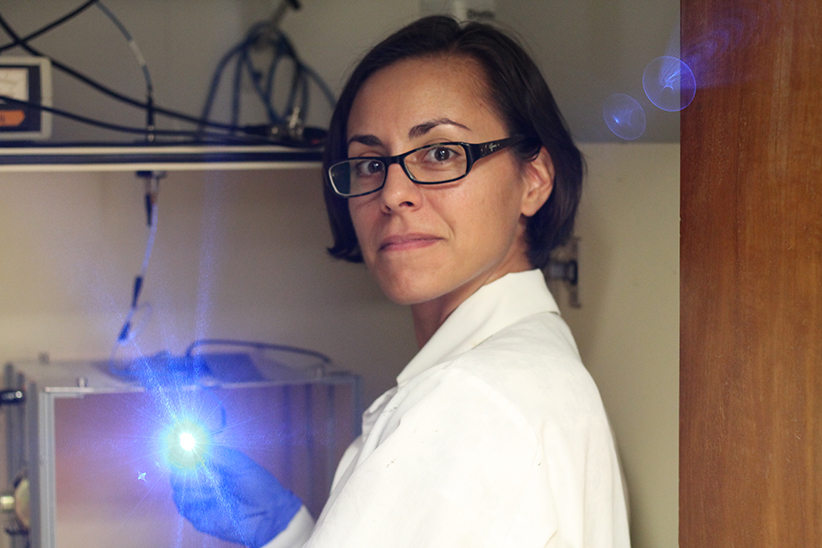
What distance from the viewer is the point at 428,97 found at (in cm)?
93

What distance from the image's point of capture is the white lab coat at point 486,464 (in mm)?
670

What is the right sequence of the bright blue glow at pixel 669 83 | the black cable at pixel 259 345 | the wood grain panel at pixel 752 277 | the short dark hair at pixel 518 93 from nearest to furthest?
1. the wood grain panel at pixel 752 277
2. the bright blue glow at pixel 669 83
3. the short dark hair at pixel 518 93
4. the black cable at pixel 259 345

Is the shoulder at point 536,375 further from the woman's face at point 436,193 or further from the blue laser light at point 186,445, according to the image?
the blue laser light at point 186,445

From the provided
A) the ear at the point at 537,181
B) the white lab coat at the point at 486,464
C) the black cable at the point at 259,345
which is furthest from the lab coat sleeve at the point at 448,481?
the black cable at the point at 259,345

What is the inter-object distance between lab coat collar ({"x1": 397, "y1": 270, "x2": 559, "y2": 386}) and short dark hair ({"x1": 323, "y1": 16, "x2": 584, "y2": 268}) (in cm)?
12

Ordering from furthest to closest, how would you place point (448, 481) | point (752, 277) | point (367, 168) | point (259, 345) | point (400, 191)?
point (259, 345) < point (367, 168) < point (400, 191) < point (448, 481) < point (752, 277)

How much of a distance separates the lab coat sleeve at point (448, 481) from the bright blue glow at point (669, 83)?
1.17ft

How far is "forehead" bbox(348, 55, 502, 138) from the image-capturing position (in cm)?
93

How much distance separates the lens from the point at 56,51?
1.53 m

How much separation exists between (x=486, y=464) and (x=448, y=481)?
0.04 m

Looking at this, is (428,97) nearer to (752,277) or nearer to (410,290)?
(410,290)

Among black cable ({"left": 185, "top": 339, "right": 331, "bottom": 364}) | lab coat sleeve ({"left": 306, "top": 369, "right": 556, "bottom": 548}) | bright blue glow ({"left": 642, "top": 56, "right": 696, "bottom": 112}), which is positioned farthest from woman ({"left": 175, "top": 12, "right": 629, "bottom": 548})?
black cable ({"left": 185, "top": 339, "right": 331, "bottom": 364})

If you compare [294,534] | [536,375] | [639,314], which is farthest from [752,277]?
[294,534]

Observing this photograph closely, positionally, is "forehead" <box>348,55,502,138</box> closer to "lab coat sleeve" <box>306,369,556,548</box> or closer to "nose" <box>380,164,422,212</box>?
"nose" <box>380,164,422,212</box>
